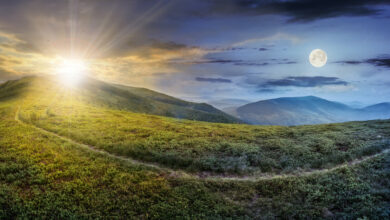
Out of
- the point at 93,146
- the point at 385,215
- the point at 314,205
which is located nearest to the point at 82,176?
the point at 93,146

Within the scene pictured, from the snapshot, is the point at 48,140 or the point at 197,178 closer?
the point at 197,178

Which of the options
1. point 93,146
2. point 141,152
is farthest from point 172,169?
point 93,146

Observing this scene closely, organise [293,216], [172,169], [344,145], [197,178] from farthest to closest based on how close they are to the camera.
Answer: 1. [344,145]
2. [172,169]
3. [197,178]
4. [293,216]

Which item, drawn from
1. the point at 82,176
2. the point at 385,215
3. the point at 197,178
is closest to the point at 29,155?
the point at 82,176

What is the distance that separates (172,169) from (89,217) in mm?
8467

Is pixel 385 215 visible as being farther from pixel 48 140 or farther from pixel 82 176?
pixel 48 140

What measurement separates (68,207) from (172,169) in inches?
341

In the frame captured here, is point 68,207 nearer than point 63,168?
Yes

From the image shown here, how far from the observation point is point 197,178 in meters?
16.2

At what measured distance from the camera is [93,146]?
2511 centimetres

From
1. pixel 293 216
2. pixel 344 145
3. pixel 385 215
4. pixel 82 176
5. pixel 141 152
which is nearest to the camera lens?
pixel 385 215

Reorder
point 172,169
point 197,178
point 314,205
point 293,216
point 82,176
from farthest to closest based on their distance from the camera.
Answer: point 172,169 < point 197,178 < point 82,176 < point 314,205 < point 293,216

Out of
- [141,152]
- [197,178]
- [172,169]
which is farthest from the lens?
[141,152]

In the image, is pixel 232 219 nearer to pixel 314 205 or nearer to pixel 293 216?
pixel 293 216
